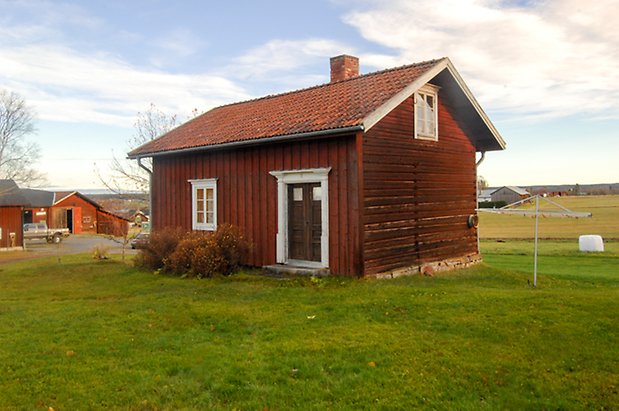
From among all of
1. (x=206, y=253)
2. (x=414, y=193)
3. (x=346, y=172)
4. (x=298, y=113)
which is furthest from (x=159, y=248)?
(x=414, y=193)

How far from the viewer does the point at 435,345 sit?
6.93 m

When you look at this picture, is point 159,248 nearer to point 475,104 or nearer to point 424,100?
point 424,100

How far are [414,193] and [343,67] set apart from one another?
5885 mm

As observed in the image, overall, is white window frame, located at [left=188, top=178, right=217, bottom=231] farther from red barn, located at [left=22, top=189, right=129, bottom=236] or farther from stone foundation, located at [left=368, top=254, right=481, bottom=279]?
red barn, located at [left=22, top=189, right=129, bottom=236]

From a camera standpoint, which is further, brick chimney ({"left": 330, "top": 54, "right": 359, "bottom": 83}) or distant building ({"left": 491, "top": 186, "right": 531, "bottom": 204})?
distant building ({"left": 491, "top": 186, "right": 531, "bottom": 204})

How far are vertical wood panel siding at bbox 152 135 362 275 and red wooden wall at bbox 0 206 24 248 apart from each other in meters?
19.5

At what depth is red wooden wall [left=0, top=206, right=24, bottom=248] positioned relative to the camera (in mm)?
32219

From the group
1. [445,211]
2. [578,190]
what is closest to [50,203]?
[445,211]

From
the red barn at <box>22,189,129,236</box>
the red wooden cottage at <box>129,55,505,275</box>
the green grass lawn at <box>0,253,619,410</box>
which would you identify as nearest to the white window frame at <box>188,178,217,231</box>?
the red wooden cottage at <box>129,55,505,275</box>

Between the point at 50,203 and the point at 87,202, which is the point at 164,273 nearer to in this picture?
the point at 50,203

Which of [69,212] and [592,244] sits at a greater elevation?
[69,212]

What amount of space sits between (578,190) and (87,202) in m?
128

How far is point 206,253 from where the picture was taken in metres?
13.4

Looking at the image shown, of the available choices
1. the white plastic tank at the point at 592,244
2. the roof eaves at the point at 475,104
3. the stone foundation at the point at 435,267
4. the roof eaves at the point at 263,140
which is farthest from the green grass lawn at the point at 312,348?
the white plastic tank at the point at 592,244
